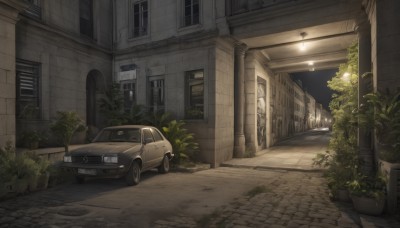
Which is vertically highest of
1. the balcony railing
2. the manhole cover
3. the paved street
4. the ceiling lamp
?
the balcony railing

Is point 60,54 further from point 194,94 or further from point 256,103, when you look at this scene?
point 256,103

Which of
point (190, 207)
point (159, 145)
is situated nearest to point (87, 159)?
point (159, 145)

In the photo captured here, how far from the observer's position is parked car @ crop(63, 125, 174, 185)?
712 centimetres

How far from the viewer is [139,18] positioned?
46.5ft

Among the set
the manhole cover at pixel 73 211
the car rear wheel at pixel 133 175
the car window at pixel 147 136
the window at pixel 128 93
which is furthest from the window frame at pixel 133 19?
the manhole cover at pixel 73 211

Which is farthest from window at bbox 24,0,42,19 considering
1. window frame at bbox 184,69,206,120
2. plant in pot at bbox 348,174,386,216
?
plant in pot at bbox 348,174,386,216

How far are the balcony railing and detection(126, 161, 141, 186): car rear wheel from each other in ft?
25.5

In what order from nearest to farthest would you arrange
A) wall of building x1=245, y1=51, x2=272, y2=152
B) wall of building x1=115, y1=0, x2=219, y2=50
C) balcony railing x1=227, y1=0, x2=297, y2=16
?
balcony railing x1=227, y1=0, x2=297, y2=16 < wall of building x1=115, y1=0, x2=219, y2=50 < wall of building x1=245, y1=51, x2=272, y2=152

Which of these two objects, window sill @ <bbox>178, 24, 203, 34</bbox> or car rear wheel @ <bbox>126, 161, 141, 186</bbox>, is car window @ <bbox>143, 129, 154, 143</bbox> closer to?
car rear wheel @ <bbox>126, 161, 141, 186</bbox>

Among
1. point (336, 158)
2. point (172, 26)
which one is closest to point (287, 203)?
point (336, 158)

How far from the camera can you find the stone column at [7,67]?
7852 millimetres

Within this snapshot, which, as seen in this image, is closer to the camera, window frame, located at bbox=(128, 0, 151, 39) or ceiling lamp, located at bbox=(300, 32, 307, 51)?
ceiling lamp, located at bbox=(300, 32, 307, 51)

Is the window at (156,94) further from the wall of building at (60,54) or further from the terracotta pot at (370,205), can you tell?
the terracotta pot at (370,205)

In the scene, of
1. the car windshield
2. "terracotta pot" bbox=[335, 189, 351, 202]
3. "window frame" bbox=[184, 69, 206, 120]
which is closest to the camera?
"terracotta pot" bbox=[335, 189, 351, 202]
